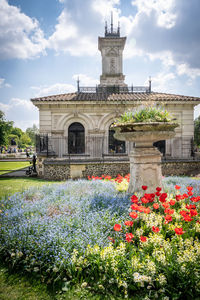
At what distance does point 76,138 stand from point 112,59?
1110 centimetres

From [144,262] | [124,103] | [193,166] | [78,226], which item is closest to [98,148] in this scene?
[124,103]

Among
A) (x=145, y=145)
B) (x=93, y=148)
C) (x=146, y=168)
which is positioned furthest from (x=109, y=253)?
(x=93, y=148)

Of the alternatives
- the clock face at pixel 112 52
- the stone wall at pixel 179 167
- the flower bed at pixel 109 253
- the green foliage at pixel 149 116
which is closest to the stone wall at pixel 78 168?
the stone wall at pixel 179 167

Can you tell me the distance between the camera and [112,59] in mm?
20188

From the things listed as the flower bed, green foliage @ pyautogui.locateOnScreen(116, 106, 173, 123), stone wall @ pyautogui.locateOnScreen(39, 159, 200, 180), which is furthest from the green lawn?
green foliage @ pyautogui.locateOnScreen(116, 106, 173, 123)

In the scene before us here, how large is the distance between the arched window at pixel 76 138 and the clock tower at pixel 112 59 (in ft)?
24.8

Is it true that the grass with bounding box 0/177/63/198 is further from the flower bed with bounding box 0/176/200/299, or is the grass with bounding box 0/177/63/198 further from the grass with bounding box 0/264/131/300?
the grass with bounding box 0/264/131/300

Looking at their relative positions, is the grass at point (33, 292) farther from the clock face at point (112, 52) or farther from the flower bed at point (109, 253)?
the clock face at point (112, 52)

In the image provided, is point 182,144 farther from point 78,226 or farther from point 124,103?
point 78,226

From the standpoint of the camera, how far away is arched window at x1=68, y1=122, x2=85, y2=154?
15336 mm

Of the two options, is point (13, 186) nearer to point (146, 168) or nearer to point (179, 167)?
point (146, 168)

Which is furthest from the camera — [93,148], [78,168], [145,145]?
[93,148]

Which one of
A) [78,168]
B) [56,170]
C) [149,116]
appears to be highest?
[149,116]

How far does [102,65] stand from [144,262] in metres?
21.2
